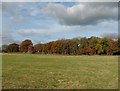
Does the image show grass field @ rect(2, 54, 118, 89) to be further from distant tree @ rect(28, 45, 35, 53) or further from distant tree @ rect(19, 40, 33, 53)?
distant tree @ rect(19, 40, 33, 53)

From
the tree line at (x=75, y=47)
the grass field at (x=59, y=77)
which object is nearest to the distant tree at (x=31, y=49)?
the tree line at (x=75, y=47)

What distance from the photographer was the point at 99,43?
138500 millimetres

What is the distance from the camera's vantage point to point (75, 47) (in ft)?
463

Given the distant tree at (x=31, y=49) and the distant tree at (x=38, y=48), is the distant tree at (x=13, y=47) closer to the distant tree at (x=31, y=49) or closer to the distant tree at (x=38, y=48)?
the distant tree at (x=31, y=49)

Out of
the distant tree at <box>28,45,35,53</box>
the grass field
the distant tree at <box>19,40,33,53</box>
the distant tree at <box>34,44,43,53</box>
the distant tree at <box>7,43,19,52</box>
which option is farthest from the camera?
the distant tree at <box>19,40,33,53</box>

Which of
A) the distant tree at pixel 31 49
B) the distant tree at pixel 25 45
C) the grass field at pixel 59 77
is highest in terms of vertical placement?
the distant tree at pixel 25 45

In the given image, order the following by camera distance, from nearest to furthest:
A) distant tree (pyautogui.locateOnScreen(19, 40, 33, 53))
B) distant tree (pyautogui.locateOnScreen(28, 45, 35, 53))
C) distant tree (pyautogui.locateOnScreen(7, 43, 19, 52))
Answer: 1. distant tree (pyautogui.locateOnScreen(7, 43, 19, 52))
2. distant tree (pyautogui.locateOnScreen(28, 45, 35, 53))
3. distant tree (pyautogui.locateOnScreen(19, 40, 33, 53))

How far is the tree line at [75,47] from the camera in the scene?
135375 mm

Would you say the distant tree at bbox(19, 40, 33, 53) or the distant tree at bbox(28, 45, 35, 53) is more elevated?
the distant tree at bbox(19, 40, 33, 53)

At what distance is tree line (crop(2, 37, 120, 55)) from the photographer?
444ft

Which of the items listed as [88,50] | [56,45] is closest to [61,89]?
[88,50]

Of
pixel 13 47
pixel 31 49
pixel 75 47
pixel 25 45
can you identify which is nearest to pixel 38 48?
pixel 31 49

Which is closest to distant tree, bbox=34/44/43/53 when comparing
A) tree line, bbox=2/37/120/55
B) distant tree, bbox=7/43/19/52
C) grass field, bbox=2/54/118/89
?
tree line, bbox=2/37/120/55

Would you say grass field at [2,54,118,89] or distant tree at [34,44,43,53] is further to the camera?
distant tree at [34,44,43,53]
